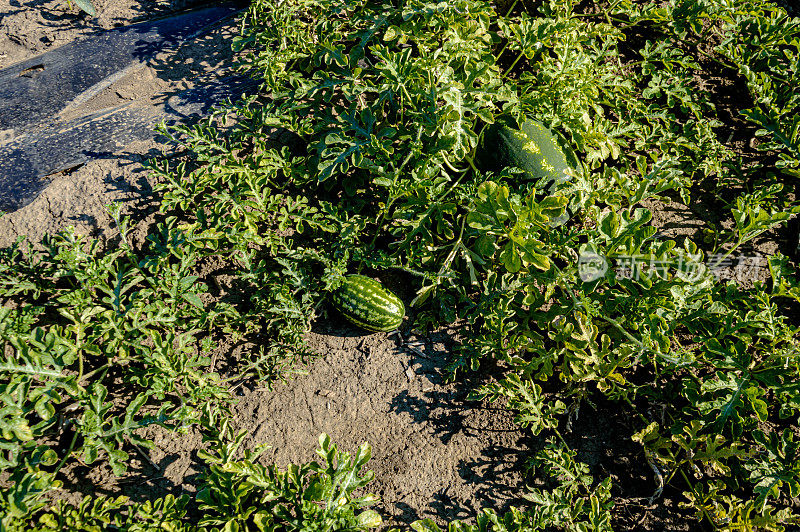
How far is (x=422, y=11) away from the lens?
10.3 ft

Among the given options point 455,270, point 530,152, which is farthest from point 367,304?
point 530,152

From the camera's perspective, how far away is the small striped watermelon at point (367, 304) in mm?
2943

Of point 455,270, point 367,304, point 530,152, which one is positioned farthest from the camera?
point 455,270

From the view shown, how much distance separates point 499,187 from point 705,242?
5.83ft

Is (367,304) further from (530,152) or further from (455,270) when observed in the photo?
(530,152)

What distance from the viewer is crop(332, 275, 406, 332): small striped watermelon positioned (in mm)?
2943

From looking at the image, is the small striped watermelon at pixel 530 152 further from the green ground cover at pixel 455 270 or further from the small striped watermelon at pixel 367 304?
the small striped watermelon at pixel 367 304

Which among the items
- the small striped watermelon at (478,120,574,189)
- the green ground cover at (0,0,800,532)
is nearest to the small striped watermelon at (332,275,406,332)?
the green ground cover at (0,0,800,532)

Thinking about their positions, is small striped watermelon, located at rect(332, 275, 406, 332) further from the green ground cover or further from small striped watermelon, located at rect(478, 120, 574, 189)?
small striped watermelon, located at rect(478, 120, 574, 189)

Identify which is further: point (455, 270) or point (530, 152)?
point (455, 270)

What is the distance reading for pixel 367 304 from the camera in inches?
116

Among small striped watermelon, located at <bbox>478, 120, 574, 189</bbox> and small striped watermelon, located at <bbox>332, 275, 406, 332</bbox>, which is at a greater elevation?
small striped watermelon, located at <bbox>478, 120, 574, 189</bbox>

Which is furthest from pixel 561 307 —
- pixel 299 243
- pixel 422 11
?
pixel 422 11

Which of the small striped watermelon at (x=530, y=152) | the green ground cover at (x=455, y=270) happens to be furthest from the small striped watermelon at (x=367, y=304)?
the small striped watermelon at (x=530, y=152)
